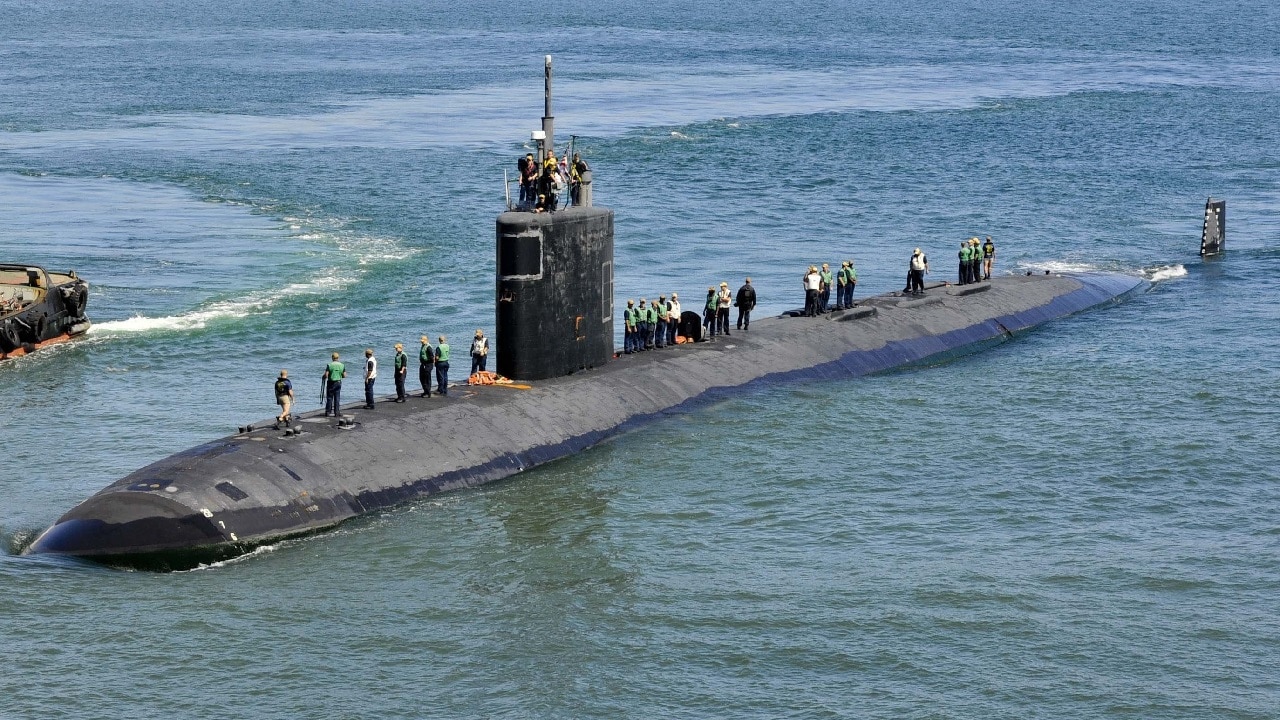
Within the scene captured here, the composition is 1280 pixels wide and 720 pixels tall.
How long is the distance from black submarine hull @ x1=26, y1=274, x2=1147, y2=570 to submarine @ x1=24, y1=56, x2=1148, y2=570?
0.12ft

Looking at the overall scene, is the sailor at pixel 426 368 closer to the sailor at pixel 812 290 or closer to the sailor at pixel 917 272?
the sailor at pixel 812 290

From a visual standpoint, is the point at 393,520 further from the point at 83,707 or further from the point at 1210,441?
the point at 1210,441

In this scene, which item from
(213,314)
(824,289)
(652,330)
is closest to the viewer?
(652,330)

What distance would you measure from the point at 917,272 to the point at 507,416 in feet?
66.1

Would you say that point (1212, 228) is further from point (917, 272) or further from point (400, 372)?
point (400, 372)

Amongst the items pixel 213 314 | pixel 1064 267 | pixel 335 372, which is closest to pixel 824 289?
pixel 1064 267

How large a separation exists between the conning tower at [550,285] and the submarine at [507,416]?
4 cm

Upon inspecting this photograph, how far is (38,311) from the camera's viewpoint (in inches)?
1934

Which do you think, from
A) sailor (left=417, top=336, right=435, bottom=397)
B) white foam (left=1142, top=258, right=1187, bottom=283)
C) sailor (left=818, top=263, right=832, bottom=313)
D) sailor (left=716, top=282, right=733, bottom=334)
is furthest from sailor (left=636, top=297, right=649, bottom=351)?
white foam (left=1142, top=258, right=1187, bottom=283)

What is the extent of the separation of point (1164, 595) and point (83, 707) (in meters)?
17.7

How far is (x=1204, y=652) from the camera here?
85.3 feet

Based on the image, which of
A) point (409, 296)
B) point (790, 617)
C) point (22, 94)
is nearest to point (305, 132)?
point (22, 94)

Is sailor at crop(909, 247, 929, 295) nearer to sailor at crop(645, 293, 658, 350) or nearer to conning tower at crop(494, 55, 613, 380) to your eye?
sailor at crop(645, 293, 658, 350)

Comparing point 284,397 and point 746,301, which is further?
point 746,301
